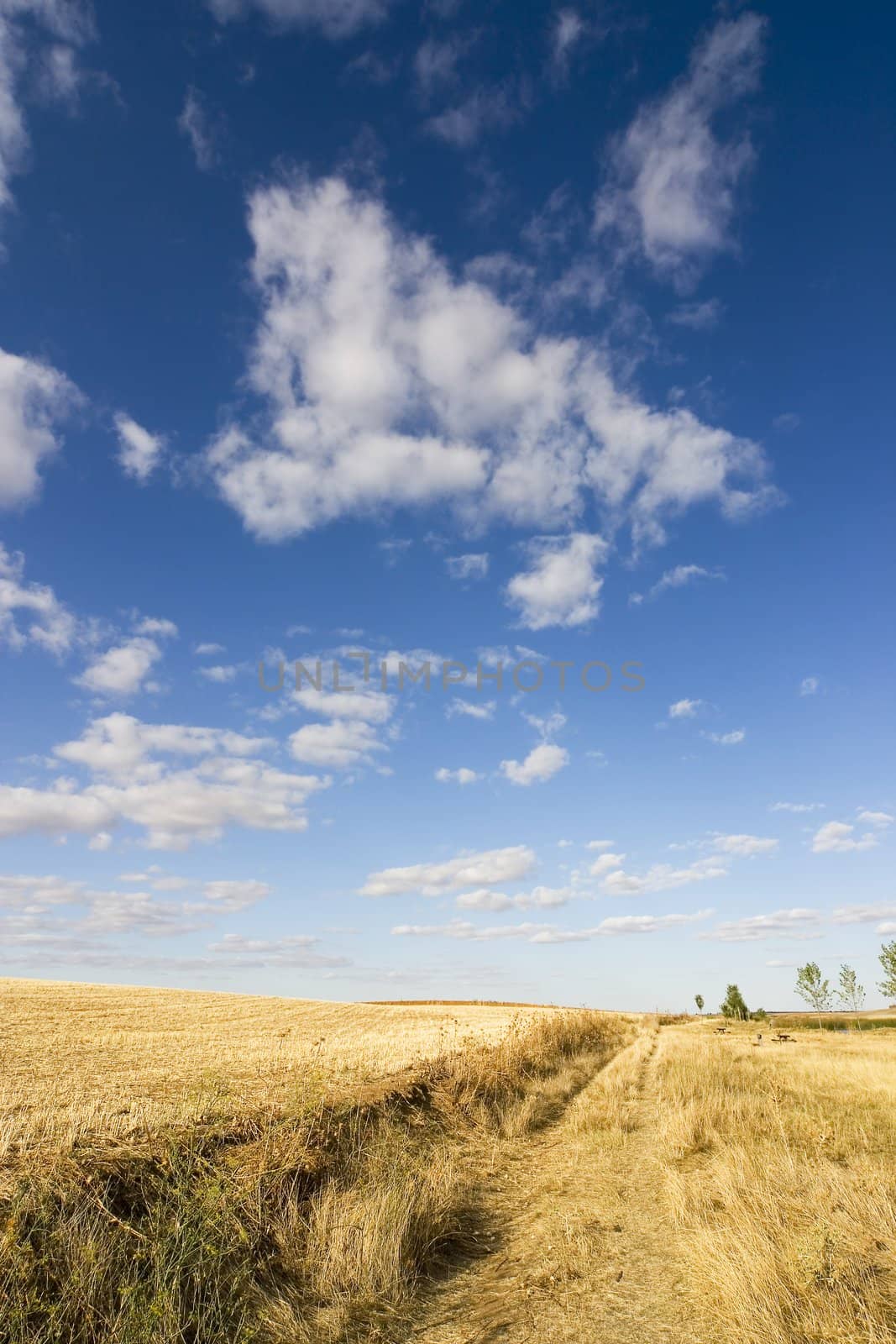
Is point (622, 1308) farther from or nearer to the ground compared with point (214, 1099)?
nearer to the ground

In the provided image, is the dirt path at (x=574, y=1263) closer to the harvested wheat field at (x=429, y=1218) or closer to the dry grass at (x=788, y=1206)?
the harvested wheat field at (x=429, y=1218)

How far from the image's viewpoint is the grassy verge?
5844 mm

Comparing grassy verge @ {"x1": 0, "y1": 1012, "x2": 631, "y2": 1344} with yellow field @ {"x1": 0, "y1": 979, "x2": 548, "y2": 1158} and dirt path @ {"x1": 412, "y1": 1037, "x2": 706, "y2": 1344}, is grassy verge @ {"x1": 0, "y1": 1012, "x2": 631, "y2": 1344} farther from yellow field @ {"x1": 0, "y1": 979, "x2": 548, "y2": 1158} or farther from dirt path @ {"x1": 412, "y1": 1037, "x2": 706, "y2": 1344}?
yellow field @ {"x1": 0, "y1": 979, "x2": 548, "y2": 1158}

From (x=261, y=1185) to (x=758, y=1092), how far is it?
51.4 ft

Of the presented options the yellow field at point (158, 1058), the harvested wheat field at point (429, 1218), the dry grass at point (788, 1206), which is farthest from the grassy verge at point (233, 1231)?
the dry grass at point (788, 1206)

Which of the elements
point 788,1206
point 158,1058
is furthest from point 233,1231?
point 158,1058

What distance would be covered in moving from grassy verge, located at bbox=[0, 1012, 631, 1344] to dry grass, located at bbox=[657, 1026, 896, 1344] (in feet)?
10.4

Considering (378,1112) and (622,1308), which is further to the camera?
(378,1112)

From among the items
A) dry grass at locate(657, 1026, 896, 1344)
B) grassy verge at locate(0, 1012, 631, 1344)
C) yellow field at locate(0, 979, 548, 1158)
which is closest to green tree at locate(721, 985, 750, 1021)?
yellow field at locate(0, 979, 548, 1158)

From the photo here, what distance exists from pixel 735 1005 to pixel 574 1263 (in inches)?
3779

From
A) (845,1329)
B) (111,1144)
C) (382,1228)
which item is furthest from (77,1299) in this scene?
(845,1329)

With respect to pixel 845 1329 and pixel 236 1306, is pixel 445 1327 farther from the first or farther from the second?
pixel 845 1329

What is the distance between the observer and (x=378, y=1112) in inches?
463

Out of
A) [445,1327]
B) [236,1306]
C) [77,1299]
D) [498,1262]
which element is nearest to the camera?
[77,1299]
